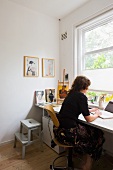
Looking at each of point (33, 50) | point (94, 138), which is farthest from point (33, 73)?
point (94, 138)

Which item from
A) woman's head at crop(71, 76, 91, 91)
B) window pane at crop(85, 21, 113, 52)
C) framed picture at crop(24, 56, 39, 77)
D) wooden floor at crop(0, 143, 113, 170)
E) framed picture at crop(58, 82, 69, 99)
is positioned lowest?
wooden floor at crop(0, 143, 113, 170)

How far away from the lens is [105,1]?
2.21 meters

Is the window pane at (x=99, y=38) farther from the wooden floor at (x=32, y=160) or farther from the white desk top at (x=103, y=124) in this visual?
the wooden floor at (x=32, y=160)

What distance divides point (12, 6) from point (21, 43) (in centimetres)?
68

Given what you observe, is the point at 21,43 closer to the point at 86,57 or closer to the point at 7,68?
the point at 7,68

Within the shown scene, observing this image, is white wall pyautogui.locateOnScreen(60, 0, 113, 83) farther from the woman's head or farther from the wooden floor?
the wooden floor

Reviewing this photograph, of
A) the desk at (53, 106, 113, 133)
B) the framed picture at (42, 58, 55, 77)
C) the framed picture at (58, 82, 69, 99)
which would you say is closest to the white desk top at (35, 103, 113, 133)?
the desk at (53, 106, 113, 133)

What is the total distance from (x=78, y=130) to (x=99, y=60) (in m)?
1.44

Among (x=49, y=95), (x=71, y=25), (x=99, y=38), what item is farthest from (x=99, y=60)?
(x=49, y=95)

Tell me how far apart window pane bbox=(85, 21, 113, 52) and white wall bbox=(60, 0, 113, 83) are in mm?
274

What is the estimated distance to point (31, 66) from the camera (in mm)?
2791

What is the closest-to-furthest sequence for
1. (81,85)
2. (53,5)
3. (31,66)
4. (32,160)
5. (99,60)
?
1. (81,85)
2. (32,160)
3. (99,60)
4. (53,5)
5. (31,66)

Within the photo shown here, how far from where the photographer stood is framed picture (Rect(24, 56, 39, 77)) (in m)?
2.72

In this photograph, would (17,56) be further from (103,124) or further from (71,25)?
(103,124)
